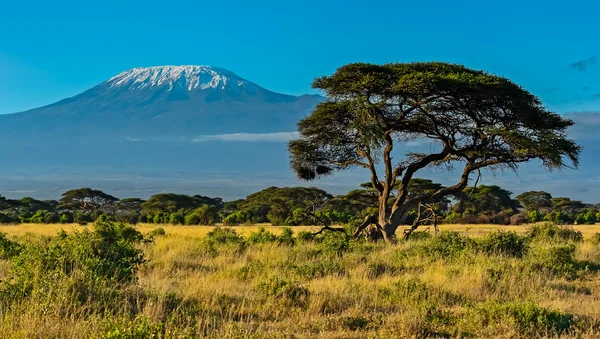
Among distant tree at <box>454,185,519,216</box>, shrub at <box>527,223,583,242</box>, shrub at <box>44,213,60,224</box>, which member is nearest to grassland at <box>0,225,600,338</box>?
shrub at <box>527,223,583,242</box>

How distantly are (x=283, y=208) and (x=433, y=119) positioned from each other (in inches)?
1111

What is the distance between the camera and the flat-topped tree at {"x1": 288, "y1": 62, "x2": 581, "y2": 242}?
15052mm

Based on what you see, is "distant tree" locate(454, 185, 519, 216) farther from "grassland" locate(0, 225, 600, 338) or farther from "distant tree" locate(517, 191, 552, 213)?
"grassland" locate(0, 225, 600, 338)

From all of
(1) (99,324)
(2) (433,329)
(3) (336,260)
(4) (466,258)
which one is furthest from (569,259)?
(1) (99,324)

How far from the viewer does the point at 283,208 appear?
1713 inches

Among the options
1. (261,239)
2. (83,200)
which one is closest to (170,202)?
(83,200)

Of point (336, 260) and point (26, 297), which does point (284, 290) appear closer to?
point (26, 297)

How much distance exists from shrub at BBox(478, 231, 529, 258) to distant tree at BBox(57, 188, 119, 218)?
4981 cm

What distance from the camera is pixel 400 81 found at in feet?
49.6

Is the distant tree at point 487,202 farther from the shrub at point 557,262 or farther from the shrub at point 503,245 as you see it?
the shrub at point 557,262

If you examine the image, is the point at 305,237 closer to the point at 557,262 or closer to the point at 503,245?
the point at 503,245

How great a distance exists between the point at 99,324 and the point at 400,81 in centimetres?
1186

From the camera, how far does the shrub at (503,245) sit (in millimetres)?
12523

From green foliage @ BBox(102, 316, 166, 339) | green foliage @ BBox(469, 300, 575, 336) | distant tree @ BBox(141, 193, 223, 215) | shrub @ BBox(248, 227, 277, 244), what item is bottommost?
green foliage @ BBox(469, 300, 575, 336)
